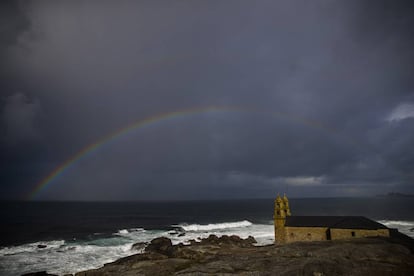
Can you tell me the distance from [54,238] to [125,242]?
62.2 ft

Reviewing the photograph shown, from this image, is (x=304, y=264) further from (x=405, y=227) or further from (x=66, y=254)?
(x=405, y=227)

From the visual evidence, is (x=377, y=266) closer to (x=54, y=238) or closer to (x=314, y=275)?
(x=314, y=275)

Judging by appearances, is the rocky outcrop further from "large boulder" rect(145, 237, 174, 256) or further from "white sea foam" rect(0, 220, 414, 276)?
"large boulder" rect(145, 237, 174, 256)

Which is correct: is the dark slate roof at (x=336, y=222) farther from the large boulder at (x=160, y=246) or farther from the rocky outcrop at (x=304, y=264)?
the large boulder at (x=160, y=246)

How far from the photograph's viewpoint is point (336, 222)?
134 ft

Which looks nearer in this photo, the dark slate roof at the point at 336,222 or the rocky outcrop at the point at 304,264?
the rocky outcrop at the point at 304,264

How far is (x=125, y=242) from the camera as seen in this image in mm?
58375

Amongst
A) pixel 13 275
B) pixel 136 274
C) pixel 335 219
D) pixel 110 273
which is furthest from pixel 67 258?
pixel 335 219

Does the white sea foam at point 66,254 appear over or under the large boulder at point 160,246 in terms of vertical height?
under

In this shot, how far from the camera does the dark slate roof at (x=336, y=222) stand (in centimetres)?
3778

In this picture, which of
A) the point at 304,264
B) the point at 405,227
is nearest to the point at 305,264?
the point at 304,264

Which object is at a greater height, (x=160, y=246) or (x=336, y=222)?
(x=336, y=222)

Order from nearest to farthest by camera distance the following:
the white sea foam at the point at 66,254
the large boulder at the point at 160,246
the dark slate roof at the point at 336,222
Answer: the dark slate roof at the point at 336,222 → the white sea foam at the point at 66,254 → the large boulder at the point at 160,246

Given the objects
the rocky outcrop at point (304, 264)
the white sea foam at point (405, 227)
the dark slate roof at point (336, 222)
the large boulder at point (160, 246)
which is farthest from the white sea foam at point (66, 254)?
the white sea foam at point (405, 227)
